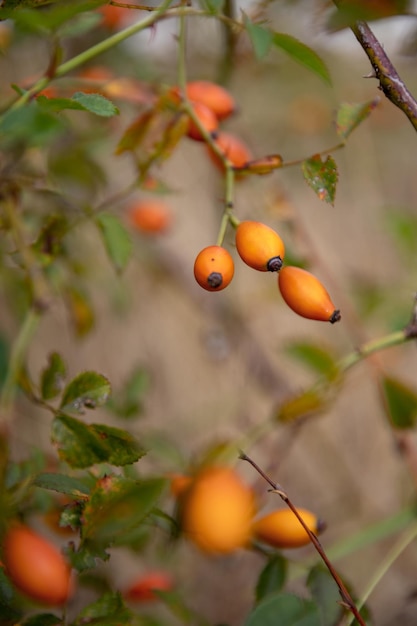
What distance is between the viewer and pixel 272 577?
2.20ft

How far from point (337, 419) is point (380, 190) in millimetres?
691

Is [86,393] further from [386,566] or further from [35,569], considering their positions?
[386,566]

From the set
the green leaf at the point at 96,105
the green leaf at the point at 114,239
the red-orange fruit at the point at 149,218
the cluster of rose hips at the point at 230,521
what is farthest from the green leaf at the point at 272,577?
the red-orange fruit at the point at 149,218

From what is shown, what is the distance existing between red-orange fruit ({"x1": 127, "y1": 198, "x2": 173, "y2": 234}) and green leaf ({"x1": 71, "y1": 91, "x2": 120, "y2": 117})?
73cm

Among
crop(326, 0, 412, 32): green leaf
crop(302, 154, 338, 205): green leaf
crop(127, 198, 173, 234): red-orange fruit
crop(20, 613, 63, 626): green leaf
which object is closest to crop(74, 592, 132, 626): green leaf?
crop(20, 613, 63, 626): green leaf

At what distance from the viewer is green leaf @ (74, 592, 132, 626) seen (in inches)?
21.2

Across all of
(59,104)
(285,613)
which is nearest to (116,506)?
(285,613)

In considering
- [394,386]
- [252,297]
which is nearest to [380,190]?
[252,297]

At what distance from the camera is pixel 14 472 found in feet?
2.12

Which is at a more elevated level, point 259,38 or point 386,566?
point 259,38

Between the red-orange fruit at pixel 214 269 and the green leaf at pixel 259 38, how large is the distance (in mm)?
149

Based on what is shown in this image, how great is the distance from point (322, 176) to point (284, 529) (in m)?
0.32

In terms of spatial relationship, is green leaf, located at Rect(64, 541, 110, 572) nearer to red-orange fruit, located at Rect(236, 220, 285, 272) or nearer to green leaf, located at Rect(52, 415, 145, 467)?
green leaf, located at Rect(52, 415, 145, 467)

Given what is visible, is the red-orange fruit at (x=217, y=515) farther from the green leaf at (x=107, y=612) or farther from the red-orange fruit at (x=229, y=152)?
the red-orange fruit at (x=229, y=152)
